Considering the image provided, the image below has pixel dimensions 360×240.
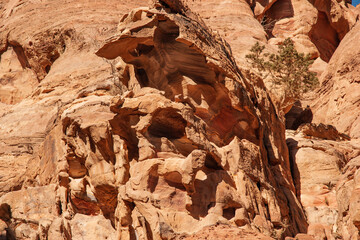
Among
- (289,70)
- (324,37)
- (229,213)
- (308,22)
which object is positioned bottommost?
(324,37)

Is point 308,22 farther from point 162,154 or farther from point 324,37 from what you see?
point 162,154

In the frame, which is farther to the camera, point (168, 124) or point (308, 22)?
point (308, 22)

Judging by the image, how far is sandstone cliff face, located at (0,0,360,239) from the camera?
1565cm

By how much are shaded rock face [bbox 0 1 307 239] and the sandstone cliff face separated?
0.13 ft

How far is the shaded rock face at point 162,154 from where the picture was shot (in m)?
15.6

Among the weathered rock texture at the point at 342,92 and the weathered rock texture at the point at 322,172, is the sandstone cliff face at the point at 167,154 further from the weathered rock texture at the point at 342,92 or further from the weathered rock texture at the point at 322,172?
the weathered rock texture at the point at 342,92

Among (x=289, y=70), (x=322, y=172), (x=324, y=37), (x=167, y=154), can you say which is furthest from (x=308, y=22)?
(x=167, y=154)

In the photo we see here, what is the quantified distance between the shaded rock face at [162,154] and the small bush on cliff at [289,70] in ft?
17.8

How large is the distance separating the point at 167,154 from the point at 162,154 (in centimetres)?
15

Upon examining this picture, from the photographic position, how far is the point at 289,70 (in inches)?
1073

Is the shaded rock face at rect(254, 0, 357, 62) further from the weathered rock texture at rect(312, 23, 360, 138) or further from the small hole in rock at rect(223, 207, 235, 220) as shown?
the small hole in rock at rect(223, 207, 235, 220)

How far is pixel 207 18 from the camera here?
35469 mm

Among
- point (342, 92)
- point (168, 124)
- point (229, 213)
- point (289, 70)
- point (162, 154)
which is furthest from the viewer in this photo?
point (342, 92)

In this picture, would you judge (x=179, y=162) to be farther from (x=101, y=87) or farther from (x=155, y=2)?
(x=101, y=87)
